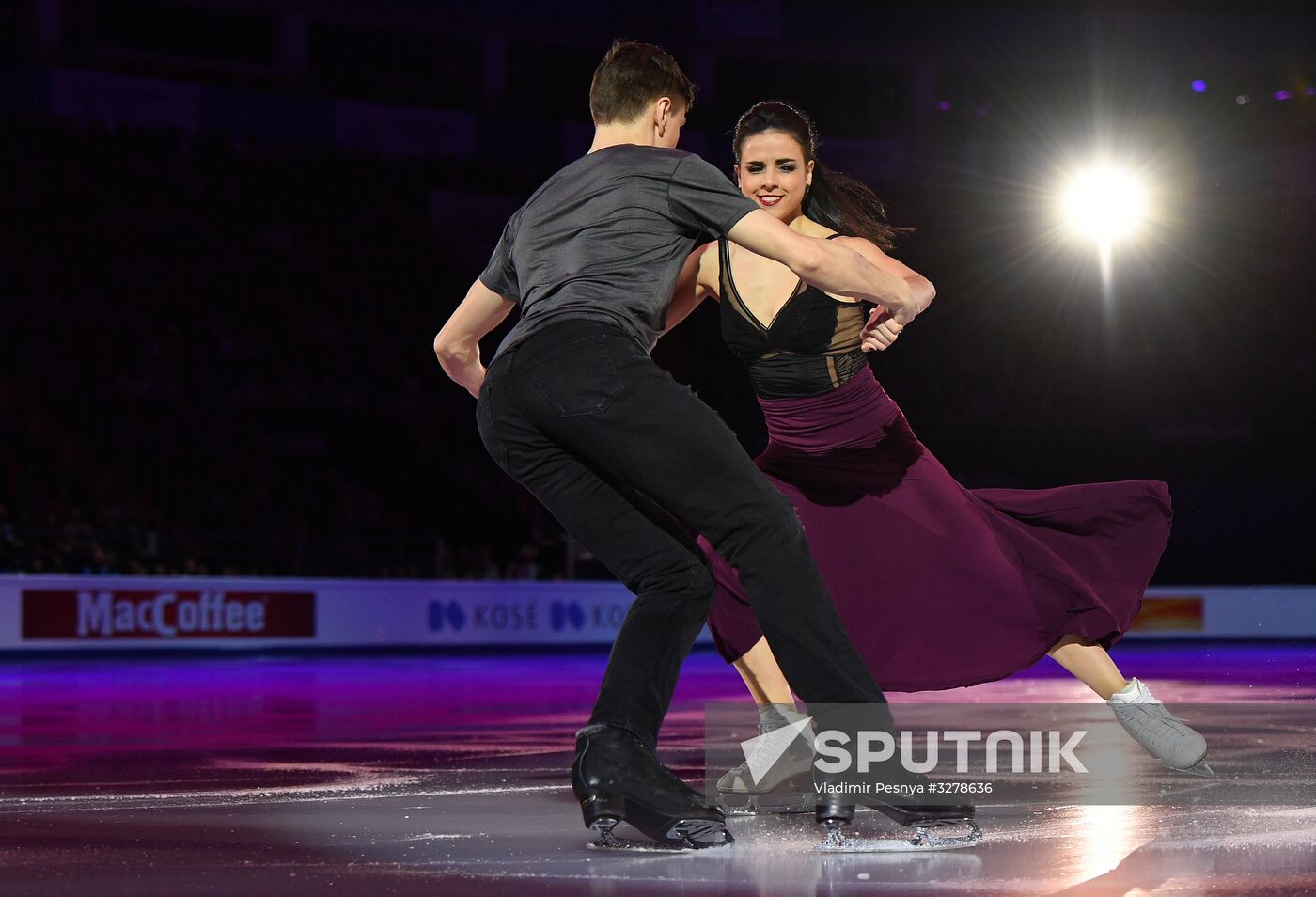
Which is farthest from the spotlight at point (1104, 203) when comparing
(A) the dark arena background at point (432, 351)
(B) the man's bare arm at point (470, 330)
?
(B) the man's bare arm at point (470, 330)

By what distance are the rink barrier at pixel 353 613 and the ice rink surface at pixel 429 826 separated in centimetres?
610

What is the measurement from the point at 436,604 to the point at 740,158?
485 inches

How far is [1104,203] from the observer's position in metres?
21.1

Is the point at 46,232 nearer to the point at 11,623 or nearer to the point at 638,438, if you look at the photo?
the point at 11,623

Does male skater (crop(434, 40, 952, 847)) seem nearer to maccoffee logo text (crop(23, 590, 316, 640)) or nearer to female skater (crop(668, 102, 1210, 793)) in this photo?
female skater (crop(668, 102, 1210, 793))

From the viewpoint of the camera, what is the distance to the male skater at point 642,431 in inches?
120

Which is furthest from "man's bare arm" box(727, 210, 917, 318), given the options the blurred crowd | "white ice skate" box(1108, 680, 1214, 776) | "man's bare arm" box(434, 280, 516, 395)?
the blurred crowd

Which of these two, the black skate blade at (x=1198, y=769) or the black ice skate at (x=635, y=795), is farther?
the black skate blade at (x=1198, y=769)

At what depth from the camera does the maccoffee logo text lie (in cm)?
1384

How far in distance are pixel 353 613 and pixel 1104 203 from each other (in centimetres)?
1151

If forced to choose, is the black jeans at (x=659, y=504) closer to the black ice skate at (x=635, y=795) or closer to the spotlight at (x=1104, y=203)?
the black ice skate at (x=635, y=795)

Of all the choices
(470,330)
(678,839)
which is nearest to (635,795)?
(678,839)

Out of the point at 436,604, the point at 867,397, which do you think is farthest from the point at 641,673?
the point at 436,604

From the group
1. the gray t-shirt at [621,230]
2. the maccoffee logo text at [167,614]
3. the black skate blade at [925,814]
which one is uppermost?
the maccoffee logo text at [167,614]
